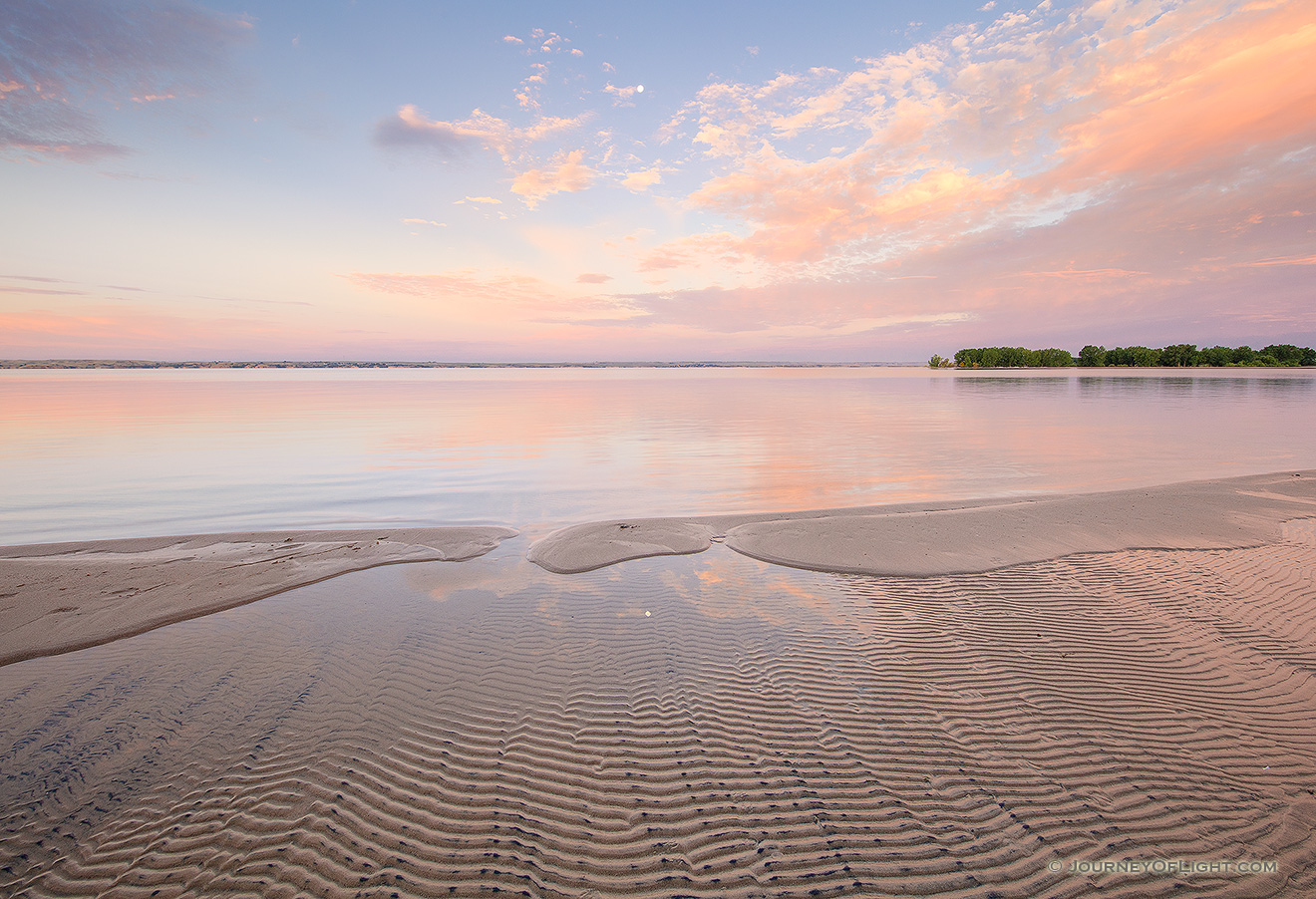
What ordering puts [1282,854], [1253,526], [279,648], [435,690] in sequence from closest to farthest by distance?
1. [1282,854]
2. [435,690]
3. [279,648]
4. [1253,526]

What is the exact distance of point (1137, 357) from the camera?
465ft

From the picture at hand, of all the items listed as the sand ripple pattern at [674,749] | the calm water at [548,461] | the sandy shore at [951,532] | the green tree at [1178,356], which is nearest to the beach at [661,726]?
the sand ripple pattern at [674,749]

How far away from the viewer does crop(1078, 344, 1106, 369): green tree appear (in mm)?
155125

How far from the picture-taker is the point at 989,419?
3092 centimetres

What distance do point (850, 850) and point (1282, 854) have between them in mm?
2787

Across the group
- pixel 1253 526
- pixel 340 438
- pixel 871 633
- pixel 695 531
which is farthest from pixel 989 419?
pixel 340 438

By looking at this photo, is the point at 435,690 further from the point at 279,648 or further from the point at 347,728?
the point at 279,648

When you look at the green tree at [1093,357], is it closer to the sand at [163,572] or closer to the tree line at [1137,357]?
the tree line at [1137,357]

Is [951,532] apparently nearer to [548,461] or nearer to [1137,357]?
[548,461]

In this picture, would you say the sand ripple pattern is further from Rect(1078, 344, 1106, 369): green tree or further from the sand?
Rect(1078, 344, 1106, 369): green tree

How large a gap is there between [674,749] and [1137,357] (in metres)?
187

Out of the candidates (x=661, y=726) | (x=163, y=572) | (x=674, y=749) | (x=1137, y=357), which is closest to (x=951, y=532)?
(x=661, y=726)

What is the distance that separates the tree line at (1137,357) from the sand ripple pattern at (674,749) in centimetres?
18130

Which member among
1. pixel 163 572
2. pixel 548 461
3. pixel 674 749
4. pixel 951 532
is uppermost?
pixel 548 461
